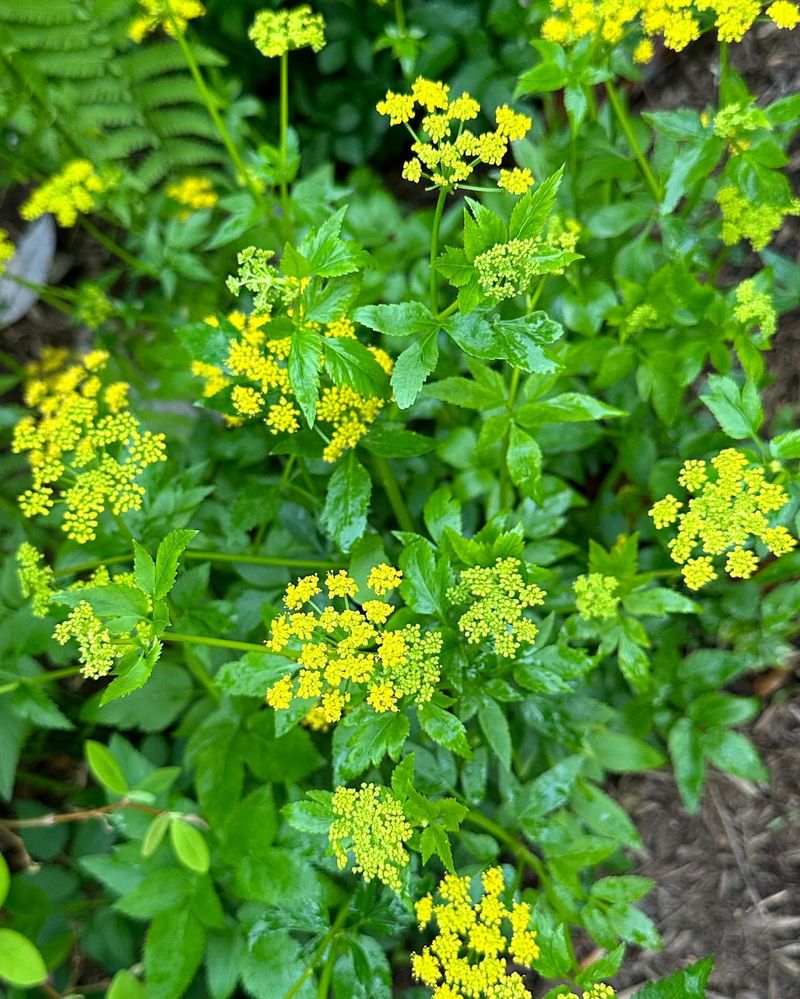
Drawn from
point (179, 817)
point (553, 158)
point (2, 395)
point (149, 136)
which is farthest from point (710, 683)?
point (2, 395)

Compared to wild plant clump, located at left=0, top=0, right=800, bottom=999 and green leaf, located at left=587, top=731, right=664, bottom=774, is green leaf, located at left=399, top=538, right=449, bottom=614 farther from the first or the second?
green leaf, located at left=587, top=731, right=664, bottom=774

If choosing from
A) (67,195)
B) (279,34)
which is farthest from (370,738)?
(67,195)

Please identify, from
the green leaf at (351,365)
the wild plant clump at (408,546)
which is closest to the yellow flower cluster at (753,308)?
the wild plant clump at (408,546)

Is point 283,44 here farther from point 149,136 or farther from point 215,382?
point 149,136

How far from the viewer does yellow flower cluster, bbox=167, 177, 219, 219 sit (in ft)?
11.0

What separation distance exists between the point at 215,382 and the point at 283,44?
0.92 meters

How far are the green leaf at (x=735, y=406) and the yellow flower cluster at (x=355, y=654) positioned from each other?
88cm

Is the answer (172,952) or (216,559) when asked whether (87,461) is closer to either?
(216,559)

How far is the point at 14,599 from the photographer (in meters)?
2.42

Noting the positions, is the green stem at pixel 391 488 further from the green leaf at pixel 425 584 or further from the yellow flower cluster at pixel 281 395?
the green leaf at pixel 425 584

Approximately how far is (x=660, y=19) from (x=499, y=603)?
1538mm

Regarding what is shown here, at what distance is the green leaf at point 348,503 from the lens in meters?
2.01

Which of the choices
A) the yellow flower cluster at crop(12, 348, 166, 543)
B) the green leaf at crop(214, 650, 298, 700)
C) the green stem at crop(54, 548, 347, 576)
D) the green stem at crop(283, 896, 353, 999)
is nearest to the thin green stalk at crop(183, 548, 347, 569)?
the green stem at crop(54, 548, 347, 576)

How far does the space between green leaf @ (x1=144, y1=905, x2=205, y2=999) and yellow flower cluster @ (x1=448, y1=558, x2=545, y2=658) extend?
1217 millimetres
